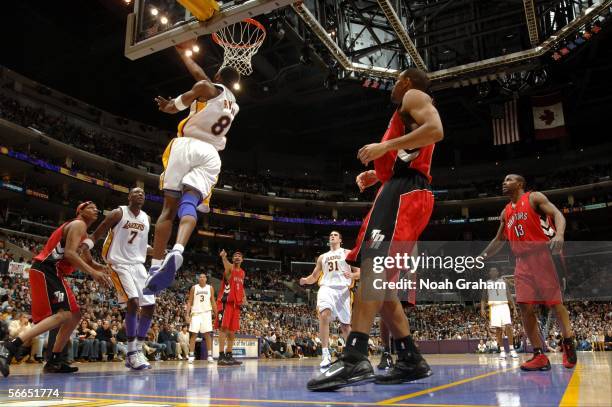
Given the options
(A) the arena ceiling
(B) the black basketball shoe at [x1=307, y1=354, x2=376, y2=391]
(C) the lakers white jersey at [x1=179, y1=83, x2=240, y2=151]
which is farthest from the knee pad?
(A) the arena ceiling

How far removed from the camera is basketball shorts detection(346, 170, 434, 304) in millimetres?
3051

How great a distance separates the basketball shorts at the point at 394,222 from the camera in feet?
10.0

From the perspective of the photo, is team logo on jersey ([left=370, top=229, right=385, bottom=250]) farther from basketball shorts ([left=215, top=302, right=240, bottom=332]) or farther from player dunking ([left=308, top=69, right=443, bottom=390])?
basketball shorts ([left=215, top=302, right=240, bottom=332])

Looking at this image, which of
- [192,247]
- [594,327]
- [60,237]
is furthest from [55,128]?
[594,327]

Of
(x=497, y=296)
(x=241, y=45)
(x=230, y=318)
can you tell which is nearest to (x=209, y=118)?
(x=230, y=318)

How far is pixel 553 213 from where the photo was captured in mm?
5293

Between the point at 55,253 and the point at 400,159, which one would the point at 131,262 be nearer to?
the point at 55,253

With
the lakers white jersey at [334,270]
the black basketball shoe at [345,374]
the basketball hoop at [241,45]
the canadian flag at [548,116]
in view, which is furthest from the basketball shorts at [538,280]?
the canadian flag at [548,116]

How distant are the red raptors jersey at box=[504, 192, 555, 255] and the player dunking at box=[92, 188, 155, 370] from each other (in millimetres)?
→ 4317

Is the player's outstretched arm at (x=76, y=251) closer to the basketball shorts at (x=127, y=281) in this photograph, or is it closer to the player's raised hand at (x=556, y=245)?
the basketball shorts at (x=127, y=281)

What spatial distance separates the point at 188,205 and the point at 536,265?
376 centimetres

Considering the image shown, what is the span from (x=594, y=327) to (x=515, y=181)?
21370mm

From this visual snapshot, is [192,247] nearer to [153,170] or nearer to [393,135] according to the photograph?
[153,170]

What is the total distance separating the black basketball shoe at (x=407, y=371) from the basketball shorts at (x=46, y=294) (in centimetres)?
375
